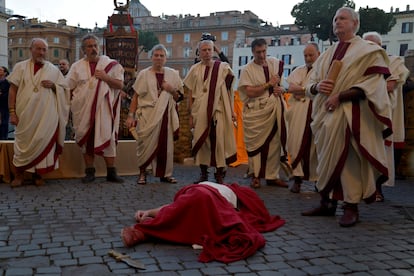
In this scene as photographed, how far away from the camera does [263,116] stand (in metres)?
6.95

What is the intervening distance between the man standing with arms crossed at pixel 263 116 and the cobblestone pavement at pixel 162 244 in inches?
26.1

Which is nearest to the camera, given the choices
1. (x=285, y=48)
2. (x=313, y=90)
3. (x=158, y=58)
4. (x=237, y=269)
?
(x=237, y=269)

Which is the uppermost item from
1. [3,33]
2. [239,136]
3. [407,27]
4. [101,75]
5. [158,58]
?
[407,27]

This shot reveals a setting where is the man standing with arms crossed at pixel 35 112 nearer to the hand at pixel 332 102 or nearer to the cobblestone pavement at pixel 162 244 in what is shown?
the cobblestone pavement at pixel 162 244

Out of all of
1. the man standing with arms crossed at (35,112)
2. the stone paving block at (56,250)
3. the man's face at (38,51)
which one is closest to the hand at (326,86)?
the stone paving block at (56,250)

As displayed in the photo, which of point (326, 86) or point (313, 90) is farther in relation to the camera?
point (313, 90)

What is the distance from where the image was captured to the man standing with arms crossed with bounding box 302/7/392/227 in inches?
183

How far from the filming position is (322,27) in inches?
1639

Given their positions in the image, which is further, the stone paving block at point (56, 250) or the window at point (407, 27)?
the window at point (407, 27)

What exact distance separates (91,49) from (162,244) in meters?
3.92

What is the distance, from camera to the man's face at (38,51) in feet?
22.3

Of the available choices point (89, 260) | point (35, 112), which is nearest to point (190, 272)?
point (89, 260)

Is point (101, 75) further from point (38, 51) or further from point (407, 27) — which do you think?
point (407, 27)

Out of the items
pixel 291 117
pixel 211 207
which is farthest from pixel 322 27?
pixel 211 207
